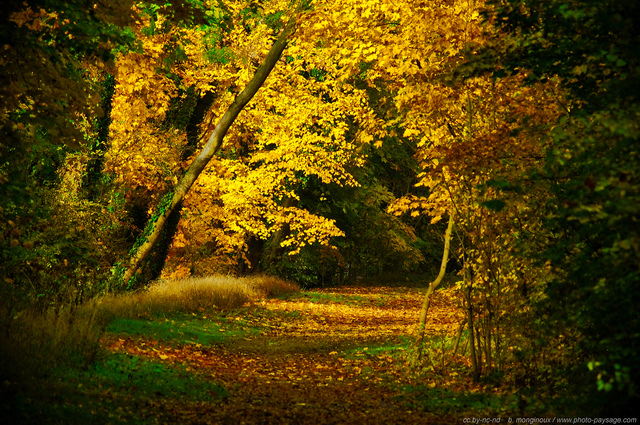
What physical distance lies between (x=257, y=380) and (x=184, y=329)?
13.5 feet

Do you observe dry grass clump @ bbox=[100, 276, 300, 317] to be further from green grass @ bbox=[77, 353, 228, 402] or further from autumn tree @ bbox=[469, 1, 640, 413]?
autumn tree @ bbox=[469, 1, 640, 413]

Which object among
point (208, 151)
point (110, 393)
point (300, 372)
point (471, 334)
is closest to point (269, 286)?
point (208, 151)

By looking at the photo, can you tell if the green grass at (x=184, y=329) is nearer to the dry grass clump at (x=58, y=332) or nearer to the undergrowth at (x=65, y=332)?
the undergrowth at (x=65, y=332)

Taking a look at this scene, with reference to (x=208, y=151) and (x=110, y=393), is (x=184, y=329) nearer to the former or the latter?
(x=208, y=151)

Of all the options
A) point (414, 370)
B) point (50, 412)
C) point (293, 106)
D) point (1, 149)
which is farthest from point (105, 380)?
point (293, 106)

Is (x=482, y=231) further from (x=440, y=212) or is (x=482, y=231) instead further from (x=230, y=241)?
(x=230, y=241)

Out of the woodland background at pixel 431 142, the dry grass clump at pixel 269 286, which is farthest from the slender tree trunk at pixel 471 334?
the dry grass clump at pixel 269 286

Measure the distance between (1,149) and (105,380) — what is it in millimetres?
3138

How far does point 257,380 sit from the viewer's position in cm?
977

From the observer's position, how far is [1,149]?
757 centimetres

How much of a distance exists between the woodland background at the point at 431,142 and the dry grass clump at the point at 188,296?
72 centimetres

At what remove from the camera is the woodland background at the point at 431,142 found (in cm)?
532

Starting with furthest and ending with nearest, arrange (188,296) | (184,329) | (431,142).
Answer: (188,296), (184,329), (431,142)

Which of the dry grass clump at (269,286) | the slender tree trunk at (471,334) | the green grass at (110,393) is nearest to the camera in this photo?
the green grass at (110,393)
